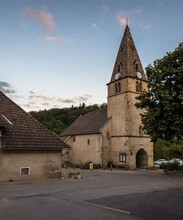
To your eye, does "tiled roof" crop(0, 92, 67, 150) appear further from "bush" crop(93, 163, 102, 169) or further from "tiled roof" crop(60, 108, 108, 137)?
"tiled roof" crop(60, 108, 108, 137)

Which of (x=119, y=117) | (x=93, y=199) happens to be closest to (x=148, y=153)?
(x=119, y=117)

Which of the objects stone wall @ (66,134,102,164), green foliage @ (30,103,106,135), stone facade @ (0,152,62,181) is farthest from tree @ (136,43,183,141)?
green foliage @ (30,103,106,135)

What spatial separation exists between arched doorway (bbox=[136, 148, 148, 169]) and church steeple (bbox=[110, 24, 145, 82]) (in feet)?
41.5

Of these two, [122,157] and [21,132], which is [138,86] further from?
[21,132]

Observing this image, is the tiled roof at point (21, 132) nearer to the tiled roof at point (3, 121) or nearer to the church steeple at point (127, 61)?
the tiled roof at point (3, 121)

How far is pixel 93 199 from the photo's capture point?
13.2 meters

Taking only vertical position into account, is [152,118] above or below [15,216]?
above

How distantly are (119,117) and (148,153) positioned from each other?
7590 millimetres

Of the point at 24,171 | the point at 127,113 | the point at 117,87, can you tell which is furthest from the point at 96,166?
the point at 24,171

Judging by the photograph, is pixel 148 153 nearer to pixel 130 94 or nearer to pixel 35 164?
pixel 130 94

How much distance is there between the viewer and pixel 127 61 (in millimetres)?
42719

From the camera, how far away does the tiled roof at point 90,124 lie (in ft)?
144

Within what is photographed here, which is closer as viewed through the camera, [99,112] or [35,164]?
[35,164]

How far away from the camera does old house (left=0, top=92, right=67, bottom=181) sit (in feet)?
63.3
